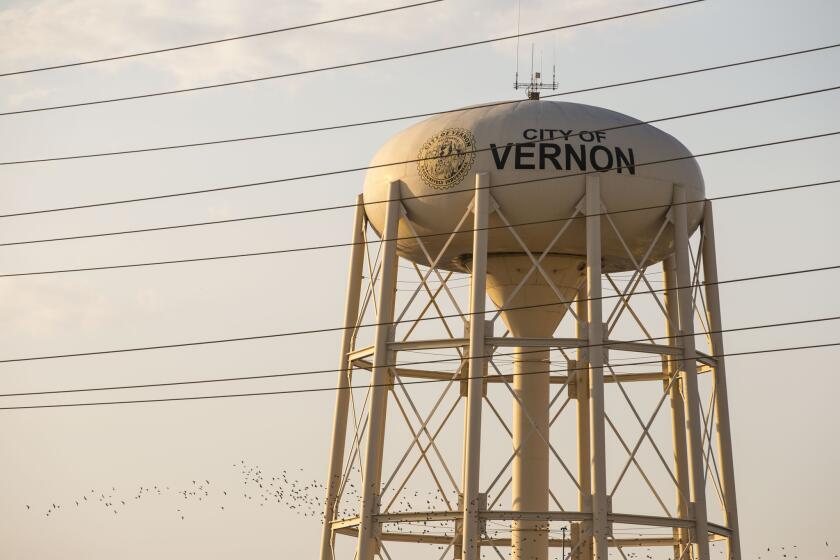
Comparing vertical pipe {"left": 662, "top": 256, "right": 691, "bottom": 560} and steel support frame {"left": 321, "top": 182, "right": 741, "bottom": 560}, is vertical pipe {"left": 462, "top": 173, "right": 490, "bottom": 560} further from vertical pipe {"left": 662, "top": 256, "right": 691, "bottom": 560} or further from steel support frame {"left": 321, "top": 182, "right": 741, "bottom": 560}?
vertical pipe {"left": 662, "top": 256, "right": 691, "bottom": 560}

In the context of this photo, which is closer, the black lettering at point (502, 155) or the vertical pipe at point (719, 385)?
the black lettering at point (502, 155)

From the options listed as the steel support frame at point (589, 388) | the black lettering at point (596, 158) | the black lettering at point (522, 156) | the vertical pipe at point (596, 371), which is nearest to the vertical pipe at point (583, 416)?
the steel support frame at point (589, 388)

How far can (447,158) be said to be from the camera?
36.8 metres

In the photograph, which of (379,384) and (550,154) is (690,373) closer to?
(550,154)

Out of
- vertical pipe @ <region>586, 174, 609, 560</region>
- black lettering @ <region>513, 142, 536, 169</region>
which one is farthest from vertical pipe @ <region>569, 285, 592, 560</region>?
black lettering @ <region>513, 142, 536, 169</region>

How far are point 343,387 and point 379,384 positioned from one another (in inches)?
105

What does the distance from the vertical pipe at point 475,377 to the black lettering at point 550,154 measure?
4.50 ft

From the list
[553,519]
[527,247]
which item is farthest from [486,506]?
[527,247]

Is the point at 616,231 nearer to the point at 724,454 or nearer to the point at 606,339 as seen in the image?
the point at 606,339

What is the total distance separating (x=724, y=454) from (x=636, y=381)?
3.97 metres

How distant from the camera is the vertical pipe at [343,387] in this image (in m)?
37.4

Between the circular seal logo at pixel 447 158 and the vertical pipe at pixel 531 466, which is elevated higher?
the circular seal logo at pixel 447 158

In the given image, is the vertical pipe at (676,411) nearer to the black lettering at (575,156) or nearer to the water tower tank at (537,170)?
the water tower tank at (537,170)

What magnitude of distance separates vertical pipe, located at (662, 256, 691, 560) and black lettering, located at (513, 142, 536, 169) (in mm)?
4413
